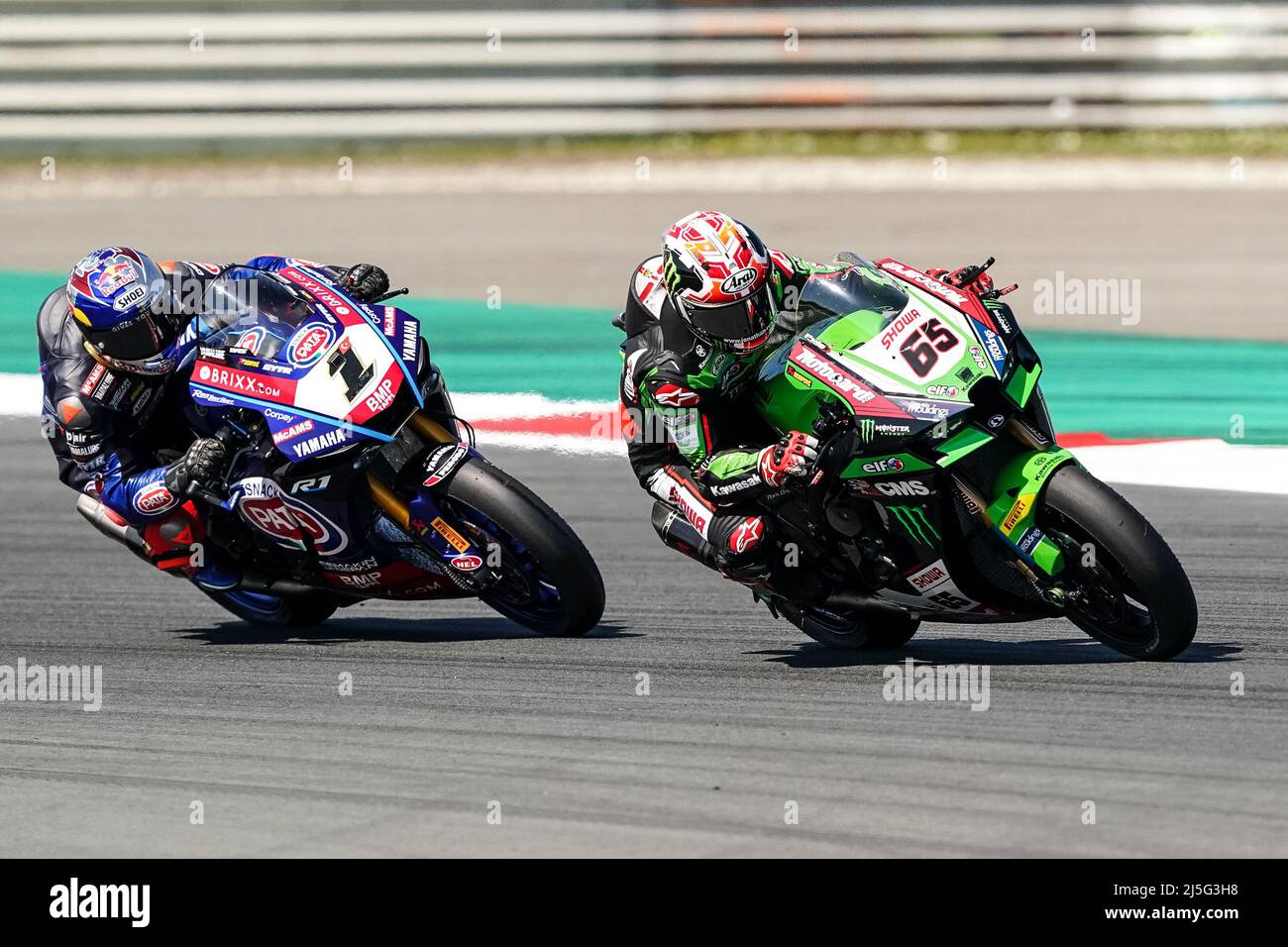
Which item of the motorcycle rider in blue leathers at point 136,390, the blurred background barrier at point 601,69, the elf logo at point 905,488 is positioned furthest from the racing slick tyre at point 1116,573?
the blurred background barrier at point 601,69

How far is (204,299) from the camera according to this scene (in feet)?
26.1

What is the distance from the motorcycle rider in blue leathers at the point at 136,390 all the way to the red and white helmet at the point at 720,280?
1.50m

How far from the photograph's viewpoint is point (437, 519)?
762cm

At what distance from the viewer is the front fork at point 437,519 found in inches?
298

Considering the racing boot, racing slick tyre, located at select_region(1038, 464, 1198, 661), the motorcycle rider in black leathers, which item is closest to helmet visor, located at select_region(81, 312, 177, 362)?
the racing boot

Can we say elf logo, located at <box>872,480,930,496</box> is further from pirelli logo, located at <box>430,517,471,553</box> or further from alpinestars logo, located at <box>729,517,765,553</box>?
pirelli logo, located at <box>430,517,471,553</box>

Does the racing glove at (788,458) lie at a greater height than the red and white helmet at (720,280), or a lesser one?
lesser

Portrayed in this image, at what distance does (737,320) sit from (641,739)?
141 centimetres

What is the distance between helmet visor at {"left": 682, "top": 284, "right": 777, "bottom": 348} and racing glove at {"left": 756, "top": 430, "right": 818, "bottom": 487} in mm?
351

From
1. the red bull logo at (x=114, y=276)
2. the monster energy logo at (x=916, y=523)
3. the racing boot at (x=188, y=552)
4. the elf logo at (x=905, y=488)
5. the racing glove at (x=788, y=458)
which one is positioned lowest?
the racing boot at (x=188, y=552)

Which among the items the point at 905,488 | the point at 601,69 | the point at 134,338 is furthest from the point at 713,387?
the point at 601,69

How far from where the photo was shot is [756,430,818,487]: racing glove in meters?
6.67

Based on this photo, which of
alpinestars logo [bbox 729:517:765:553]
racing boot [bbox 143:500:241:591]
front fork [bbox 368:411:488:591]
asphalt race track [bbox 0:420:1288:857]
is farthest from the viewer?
racing boot [bbox 143:500:241:591]

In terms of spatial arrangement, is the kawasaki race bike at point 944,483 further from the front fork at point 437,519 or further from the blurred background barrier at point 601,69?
the blurred background barrier at point 601,69
